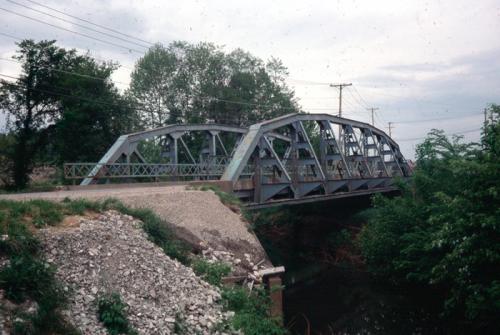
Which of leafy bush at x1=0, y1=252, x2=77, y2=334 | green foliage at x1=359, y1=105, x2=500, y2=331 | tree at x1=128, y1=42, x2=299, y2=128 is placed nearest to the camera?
leafy bush at x1=0, y1=252, x2=77, y2=334

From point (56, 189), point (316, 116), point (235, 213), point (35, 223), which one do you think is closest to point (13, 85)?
point (56, 189)

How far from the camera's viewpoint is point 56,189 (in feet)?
67.6

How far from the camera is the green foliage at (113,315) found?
28.8 ft

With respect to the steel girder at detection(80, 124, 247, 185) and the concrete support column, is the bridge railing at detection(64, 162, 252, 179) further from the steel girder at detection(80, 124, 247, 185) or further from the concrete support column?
the concrete support column

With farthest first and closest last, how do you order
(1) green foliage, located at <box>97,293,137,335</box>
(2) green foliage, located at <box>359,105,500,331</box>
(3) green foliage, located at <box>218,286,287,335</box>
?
(2) green foliage, located at <box>359,105,500,331</box>
(3) green foliage, located at <box>218,286,287,335</box>
(1) green foliage, located at <box>97,293,137,335</box>

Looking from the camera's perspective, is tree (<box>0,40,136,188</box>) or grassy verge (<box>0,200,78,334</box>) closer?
grassy verge (<box>0,200,78,334</box>)

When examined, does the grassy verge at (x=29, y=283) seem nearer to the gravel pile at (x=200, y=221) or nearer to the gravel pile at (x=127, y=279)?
the gravel pile at (x=127, y=279)

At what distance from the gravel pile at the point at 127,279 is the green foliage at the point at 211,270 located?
0.40m

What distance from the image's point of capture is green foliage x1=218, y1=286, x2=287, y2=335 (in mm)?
10977

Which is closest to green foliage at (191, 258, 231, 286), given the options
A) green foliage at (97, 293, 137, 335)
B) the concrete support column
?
the concrete support column

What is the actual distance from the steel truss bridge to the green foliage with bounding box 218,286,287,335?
7.77 meters

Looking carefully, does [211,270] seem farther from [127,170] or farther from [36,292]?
[127,170]

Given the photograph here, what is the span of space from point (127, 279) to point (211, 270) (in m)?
2.66

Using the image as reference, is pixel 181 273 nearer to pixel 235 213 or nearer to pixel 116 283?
pixel 116 283
